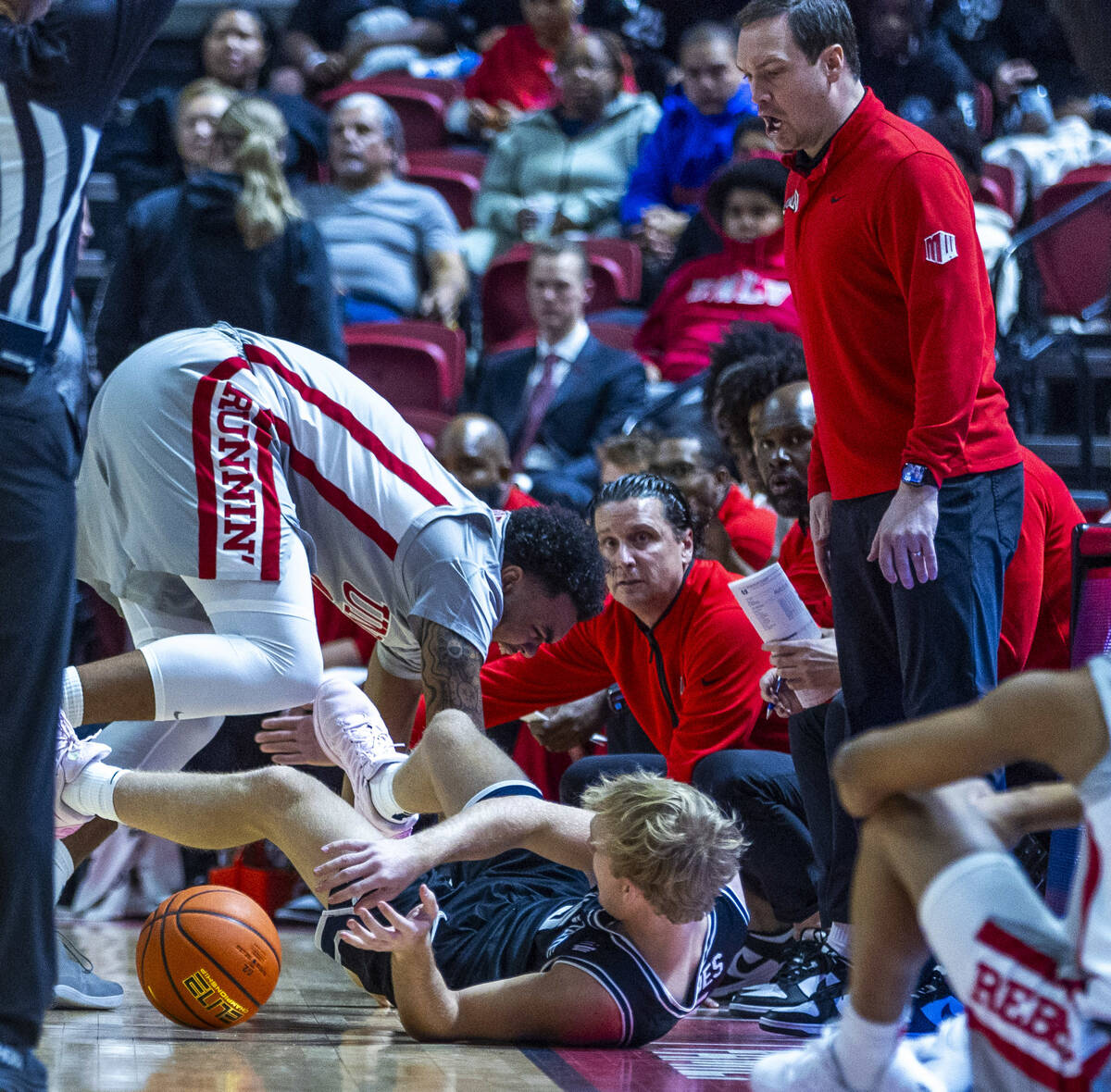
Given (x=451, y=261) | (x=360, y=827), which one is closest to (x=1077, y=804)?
(x=360, y=827)

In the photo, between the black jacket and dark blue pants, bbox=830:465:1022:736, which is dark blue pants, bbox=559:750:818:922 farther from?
the black jacket

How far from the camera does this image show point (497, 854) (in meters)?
3.16

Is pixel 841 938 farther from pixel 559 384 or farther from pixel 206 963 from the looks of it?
pixel 559 384

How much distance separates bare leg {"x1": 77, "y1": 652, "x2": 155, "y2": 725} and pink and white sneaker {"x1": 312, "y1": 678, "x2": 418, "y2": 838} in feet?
1.26

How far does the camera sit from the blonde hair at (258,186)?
19.0 ft

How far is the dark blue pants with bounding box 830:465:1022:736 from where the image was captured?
301cm

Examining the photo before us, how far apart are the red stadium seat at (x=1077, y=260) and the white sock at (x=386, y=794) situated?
3.68 meters

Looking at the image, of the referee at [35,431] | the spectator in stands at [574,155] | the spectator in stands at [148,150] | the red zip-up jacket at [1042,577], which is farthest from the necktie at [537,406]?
the referee at [35,431]

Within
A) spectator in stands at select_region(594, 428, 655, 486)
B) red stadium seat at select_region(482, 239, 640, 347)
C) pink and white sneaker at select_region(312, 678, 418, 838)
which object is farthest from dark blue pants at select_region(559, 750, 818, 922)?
red stadium seat at select_region(482, 239, 640, 347)

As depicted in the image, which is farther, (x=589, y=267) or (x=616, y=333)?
(x=589, y=267)

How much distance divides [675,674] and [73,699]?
5.30ft

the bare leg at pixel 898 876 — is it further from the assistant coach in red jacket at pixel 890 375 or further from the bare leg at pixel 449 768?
the bare leg at pixel 449 768

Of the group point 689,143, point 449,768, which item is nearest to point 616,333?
point 689,143

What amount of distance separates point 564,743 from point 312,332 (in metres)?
2.00
